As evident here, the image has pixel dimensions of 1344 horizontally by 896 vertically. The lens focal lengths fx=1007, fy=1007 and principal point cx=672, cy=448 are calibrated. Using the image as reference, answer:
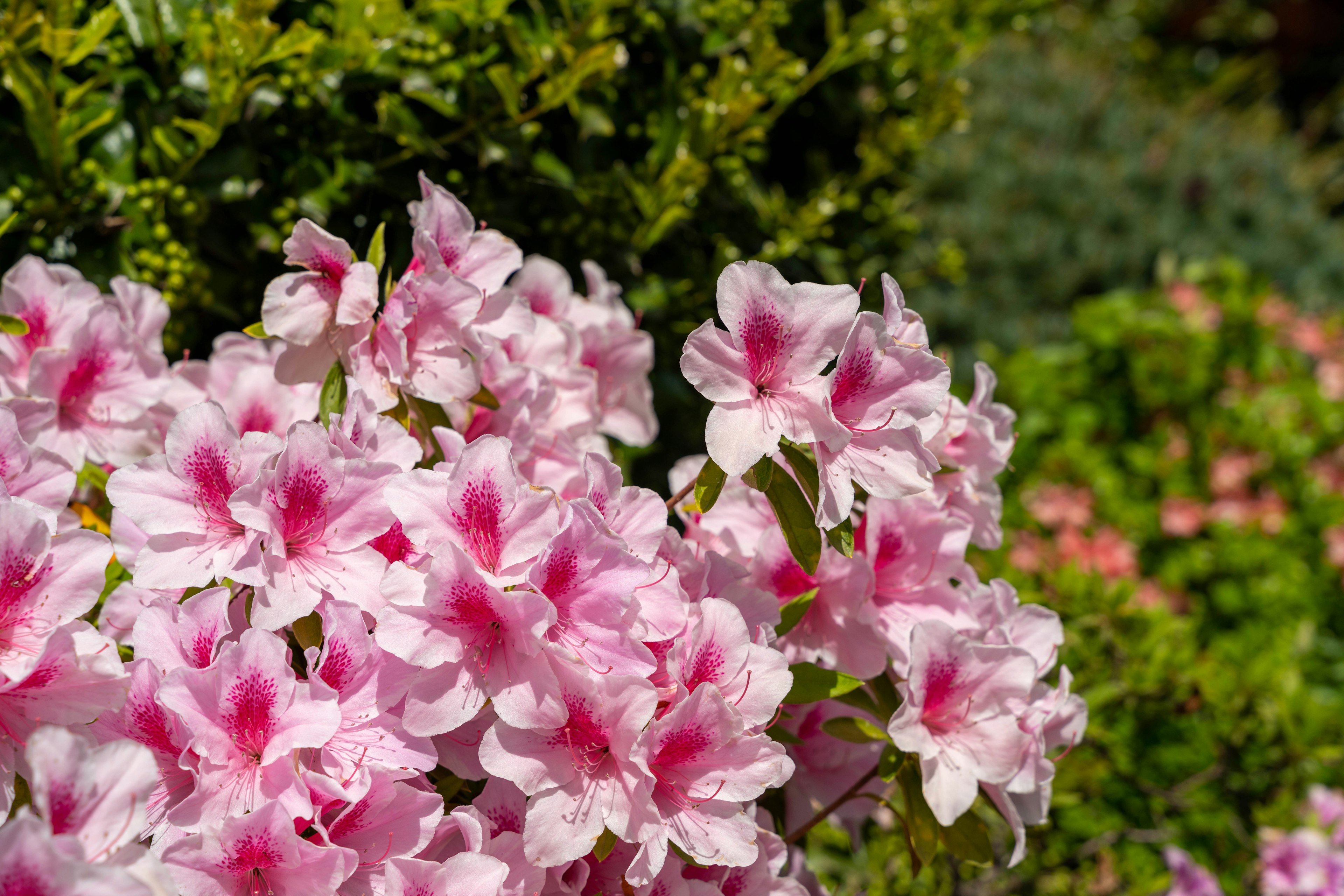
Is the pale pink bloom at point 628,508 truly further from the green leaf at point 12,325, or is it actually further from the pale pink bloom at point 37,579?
the green leaf at point 12,325

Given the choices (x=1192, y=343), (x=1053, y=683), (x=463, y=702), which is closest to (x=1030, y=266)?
(x=1192, y=343)

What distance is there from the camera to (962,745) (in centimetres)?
107

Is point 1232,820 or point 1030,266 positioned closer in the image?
point 1232,820

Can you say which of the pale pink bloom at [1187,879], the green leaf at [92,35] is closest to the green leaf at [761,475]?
the green leaf at [92,35]

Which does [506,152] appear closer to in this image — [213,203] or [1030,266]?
[213,203]

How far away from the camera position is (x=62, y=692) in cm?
85

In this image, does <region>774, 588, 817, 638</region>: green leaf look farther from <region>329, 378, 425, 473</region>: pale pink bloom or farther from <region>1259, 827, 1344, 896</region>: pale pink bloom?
<region>1259, 827, 1344, 896</region>: pale pink bloom

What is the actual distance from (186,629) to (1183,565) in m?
3.29

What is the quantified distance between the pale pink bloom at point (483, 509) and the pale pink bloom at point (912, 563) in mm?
406

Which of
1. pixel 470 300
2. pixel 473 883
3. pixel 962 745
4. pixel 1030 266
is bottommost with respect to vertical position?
pixel 1030 266

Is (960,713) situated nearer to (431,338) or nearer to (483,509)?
(483,509)

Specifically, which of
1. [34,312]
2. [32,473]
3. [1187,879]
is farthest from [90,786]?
[1187,879]

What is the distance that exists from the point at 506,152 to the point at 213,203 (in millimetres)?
462

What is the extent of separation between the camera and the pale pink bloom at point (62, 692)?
84 cm
